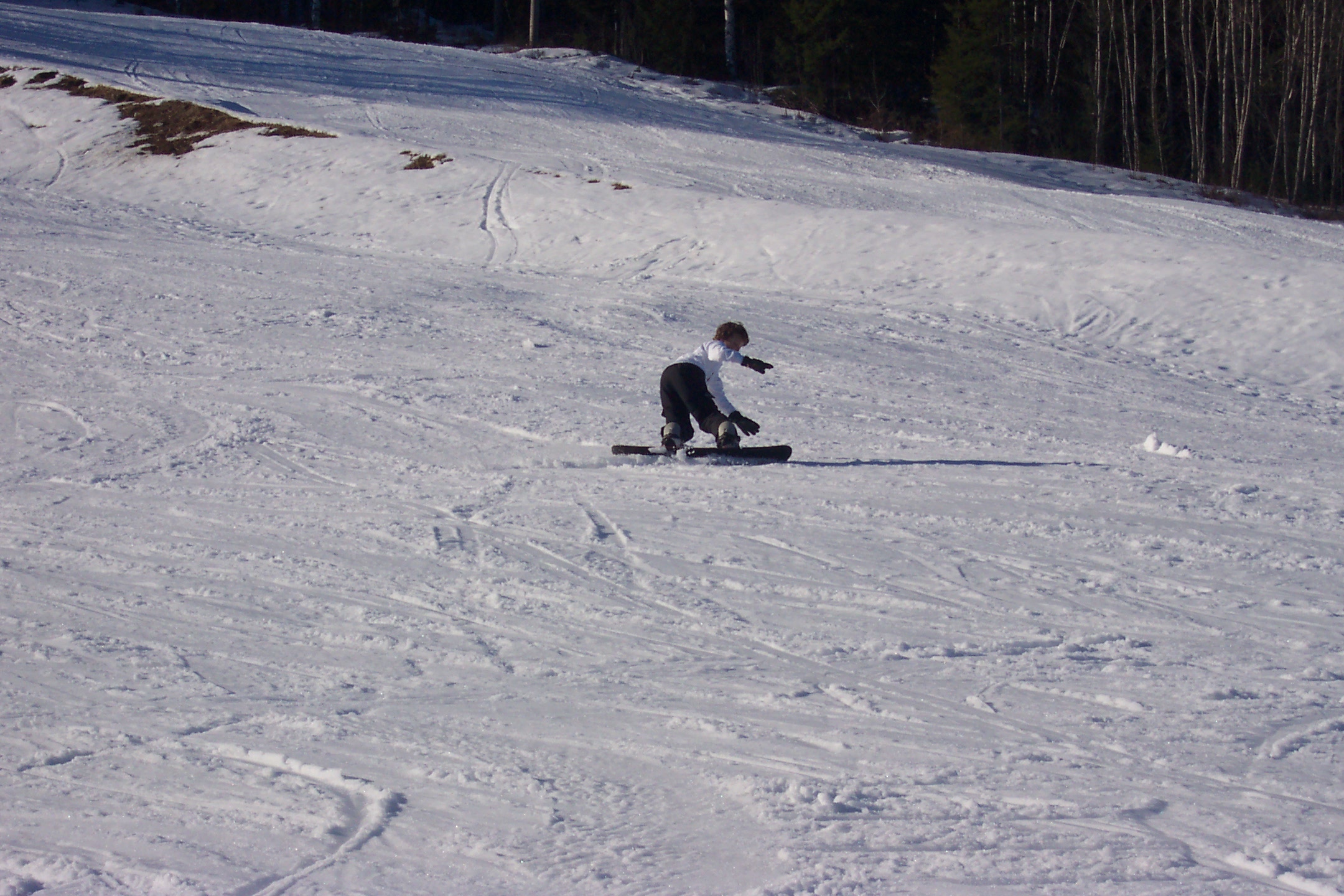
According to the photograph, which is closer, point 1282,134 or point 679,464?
point 679,464

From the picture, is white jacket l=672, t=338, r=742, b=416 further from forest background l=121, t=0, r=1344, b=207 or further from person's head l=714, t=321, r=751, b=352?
forest background l=121, t=0, r=1344, b=207

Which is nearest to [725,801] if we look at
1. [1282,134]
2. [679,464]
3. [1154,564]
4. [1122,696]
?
[1122,696]

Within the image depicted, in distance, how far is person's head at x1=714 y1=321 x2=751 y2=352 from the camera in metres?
8.05

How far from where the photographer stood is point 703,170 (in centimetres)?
2038

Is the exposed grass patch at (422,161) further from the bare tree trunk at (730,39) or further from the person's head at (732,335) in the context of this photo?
the bare tree trunk at (730,39)

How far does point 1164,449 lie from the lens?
8641mm

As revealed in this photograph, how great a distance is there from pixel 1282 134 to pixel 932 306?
23.3m

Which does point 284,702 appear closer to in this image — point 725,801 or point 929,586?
point 725,801

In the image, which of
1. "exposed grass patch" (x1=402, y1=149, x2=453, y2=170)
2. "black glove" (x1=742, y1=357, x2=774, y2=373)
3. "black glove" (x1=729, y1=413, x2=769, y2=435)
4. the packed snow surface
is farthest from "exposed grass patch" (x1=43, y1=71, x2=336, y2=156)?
"black glove" (x1=742, y1=357, x2=774, y2=373)

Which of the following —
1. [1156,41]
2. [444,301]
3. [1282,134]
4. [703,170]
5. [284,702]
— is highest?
[1156,41]

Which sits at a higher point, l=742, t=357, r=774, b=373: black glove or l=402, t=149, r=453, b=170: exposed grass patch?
l=402, t=149, r=453, b=170: exposed grass patch

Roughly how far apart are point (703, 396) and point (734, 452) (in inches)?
18.5

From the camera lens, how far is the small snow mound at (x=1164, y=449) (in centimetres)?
857

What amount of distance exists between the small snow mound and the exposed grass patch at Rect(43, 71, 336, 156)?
686 inches
